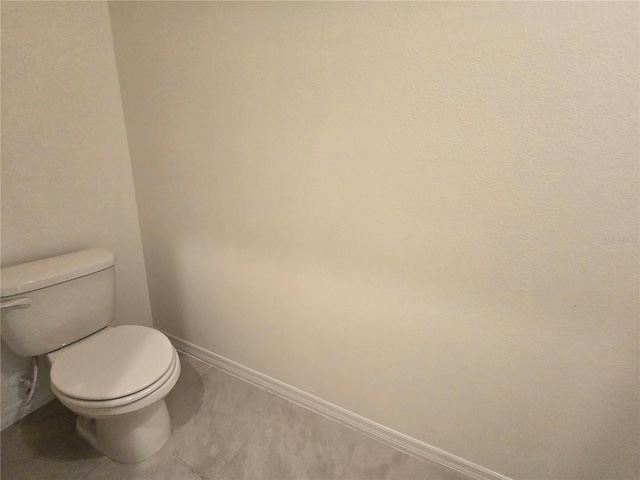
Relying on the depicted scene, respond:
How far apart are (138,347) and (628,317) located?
1568 millimetres

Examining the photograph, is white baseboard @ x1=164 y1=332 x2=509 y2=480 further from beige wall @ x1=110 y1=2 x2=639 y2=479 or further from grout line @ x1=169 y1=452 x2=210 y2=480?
grout line @ x1=169 y1=452 x2=210 y2=480

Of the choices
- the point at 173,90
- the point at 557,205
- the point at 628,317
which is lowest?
the point at 628,317

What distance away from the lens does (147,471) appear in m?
1.04

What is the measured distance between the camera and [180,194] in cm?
130

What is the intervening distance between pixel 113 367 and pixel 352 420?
975 millimetres

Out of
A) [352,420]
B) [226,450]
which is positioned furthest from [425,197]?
[226,450]

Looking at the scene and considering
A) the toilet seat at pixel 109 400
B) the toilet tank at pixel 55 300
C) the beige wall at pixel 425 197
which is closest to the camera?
the beige wall at pixel 425 197

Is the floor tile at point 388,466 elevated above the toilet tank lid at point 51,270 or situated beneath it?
situated beneath

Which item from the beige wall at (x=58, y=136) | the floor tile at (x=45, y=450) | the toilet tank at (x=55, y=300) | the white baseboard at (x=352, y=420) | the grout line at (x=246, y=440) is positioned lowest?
the floor tile at (x=45, y=450)

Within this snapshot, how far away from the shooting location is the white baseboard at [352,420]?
1.07 meters

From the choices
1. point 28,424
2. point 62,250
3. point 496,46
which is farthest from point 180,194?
point 496,46

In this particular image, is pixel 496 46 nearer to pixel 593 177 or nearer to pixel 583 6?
pixel 583 6

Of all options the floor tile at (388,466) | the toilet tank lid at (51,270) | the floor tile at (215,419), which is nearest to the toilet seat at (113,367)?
the toilet tank lid at (51,270)

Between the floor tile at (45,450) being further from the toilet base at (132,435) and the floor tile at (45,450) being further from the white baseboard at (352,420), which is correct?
the white baseboard at (352,420)
